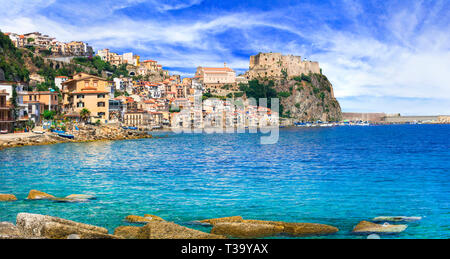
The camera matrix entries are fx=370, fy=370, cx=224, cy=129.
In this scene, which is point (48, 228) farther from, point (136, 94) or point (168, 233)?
point (136, 94)

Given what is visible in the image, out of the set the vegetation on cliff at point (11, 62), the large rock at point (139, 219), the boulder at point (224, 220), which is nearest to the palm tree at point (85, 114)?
the vegetation on cliff at point (11, 62)

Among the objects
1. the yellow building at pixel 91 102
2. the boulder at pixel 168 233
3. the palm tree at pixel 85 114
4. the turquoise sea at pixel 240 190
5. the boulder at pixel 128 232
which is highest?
the yellow building at pixel 91 102

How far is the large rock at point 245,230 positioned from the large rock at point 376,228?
2290mm

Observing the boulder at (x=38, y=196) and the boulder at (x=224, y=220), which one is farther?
the boulder at (x=38, y=196)

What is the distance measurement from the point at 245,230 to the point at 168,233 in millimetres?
2371

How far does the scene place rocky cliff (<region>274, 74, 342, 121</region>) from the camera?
526 feet

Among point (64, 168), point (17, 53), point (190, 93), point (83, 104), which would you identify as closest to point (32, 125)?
point (83, 104)

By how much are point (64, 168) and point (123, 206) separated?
43.8 feet

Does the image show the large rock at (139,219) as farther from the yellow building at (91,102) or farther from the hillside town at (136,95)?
the yellow building at (91,102)

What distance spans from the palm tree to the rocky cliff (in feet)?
331

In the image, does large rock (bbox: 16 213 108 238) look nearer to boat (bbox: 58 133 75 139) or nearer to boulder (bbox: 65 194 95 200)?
boulder (bbox: 65 194 95 200)

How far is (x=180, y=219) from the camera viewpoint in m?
12.0
